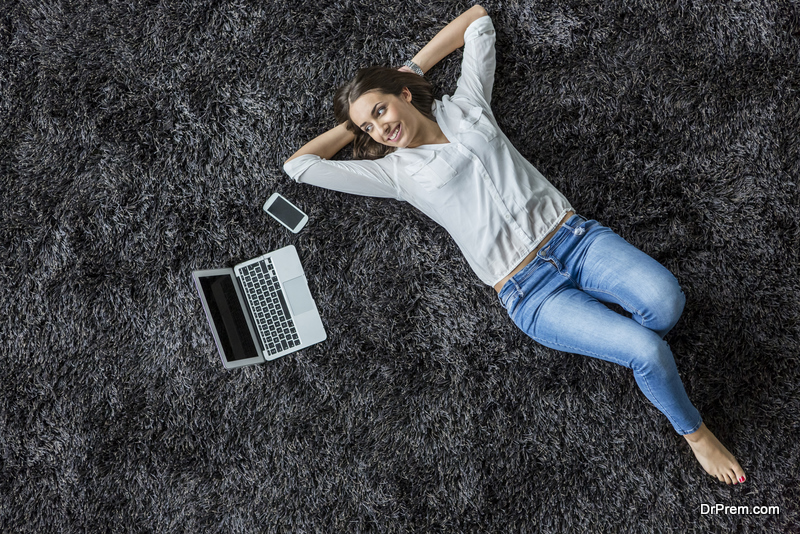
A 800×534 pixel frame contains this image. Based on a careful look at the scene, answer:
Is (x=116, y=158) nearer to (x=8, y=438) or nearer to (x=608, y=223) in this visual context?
(x=8, y=438)

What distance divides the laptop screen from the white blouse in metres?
0.52

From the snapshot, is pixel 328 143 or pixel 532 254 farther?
pixel 328 143

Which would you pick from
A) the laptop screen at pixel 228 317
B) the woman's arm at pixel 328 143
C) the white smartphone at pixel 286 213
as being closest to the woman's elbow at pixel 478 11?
the woman's arm at pixel 328 143

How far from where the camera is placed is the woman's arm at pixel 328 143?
5.59 ft

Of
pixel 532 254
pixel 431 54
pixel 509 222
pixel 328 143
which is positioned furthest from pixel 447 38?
pixel 532 254

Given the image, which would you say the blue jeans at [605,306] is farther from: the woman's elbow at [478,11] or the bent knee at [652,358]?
the woman's elbow at [478,11]

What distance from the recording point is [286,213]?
1793 mm

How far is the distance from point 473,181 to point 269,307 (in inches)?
36.1

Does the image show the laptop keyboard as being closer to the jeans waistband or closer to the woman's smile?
the woman's smile

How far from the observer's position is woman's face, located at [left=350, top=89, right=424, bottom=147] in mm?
1466

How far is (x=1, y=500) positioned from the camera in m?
1.79

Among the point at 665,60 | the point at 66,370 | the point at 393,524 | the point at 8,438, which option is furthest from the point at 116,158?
the point at 665,60

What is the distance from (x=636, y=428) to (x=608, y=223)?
78 centimetres

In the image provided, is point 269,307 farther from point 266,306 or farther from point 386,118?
point 386,118
